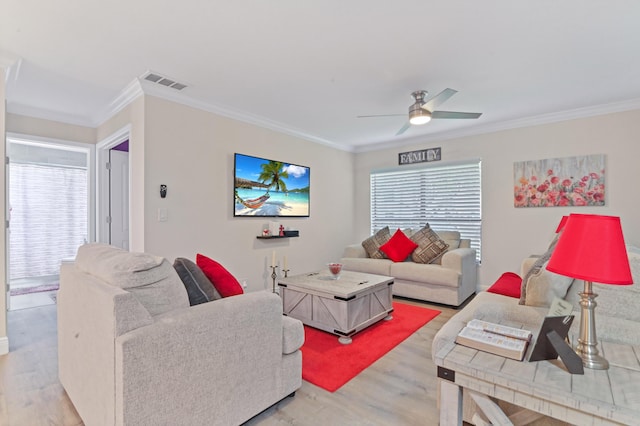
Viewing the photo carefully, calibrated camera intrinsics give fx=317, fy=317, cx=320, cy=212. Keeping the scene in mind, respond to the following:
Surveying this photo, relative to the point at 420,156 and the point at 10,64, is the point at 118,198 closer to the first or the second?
the point at 10,64

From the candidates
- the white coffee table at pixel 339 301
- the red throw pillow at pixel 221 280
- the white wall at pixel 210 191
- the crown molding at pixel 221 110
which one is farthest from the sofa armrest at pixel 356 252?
the red throw pillow at pixel 221 280

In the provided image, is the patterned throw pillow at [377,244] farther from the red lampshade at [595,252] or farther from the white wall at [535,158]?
the red lampshade at [595,252]

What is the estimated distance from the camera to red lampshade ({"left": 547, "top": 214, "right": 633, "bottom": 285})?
1.12 meters

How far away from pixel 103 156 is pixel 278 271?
2.77 metres

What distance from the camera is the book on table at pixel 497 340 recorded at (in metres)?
1.30

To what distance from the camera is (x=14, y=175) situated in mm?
5117

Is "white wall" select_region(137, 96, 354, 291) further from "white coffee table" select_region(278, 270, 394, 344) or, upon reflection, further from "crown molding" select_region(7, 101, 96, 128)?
"crown molding" select_region(7, 101, 96, 128)

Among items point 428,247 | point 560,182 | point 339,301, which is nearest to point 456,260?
point 428,247

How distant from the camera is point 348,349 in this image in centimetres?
265

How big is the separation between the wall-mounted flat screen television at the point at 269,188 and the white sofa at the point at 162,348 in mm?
2157

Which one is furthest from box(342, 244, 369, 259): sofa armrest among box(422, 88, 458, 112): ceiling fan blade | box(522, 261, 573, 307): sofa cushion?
box(522, 261, 573, 307): sofa cushion

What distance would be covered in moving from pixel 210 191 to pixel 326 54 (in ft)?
6.56

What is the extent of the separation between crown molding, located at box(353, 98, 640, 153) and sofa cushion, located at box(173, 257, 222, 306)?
4282 millimetres

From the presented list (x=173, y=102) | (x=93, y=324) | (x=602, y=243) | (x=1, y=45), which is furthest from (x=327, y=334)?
(x=1, y=45)
